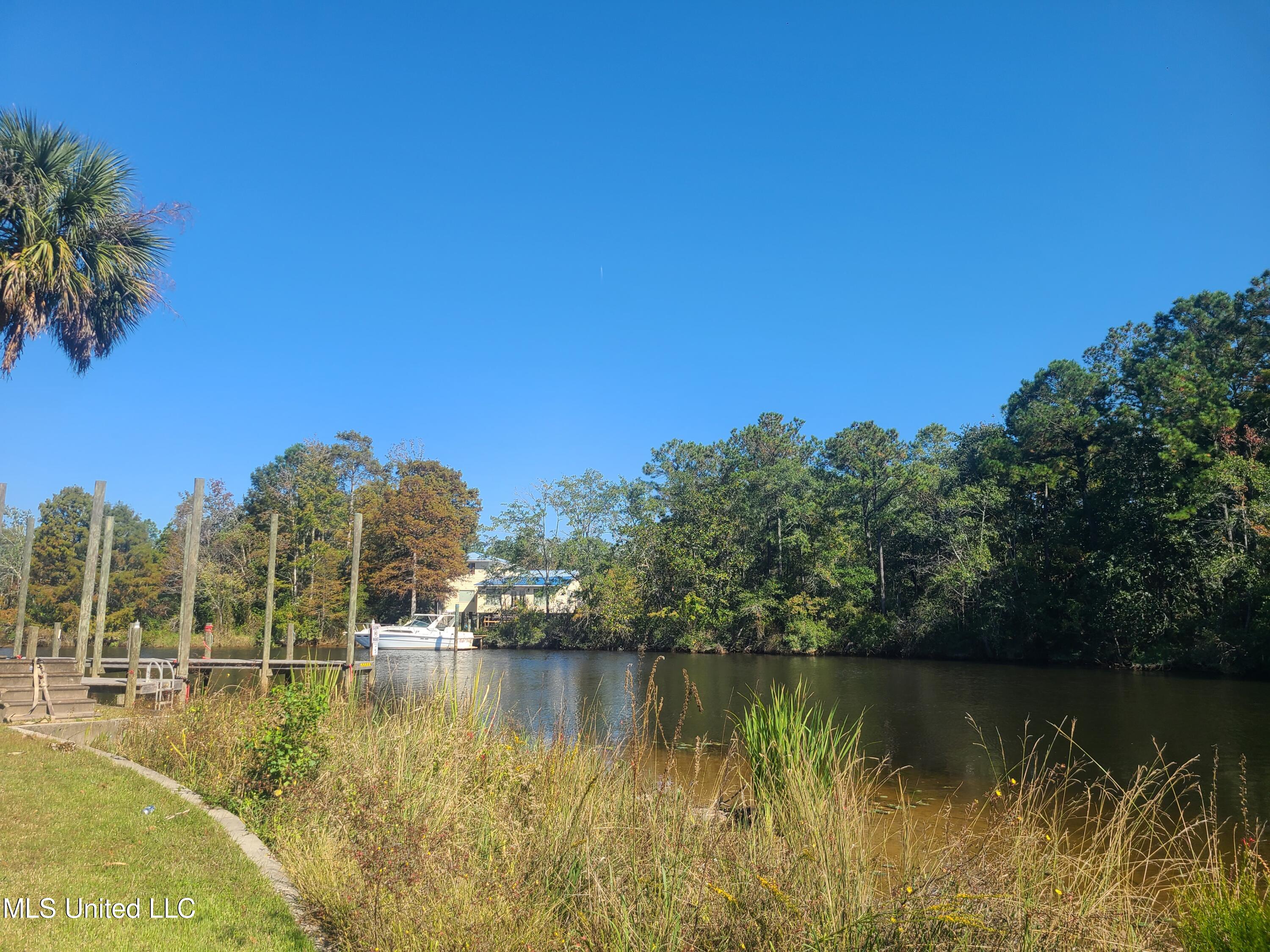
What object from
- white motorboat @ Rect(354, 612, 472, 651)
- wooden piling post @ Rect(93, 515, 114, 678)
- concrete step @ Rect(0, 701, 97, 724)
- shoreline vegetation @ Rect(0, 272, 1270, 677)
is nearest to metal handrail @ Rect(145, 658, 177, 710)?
wooden piling post @ Rect(93, 515, 114, 678)

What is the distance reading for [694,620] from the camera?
4300 centimetres

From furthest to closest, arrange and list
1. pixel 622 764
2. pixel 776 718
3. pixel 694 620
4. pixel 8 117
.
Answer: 1. pixel 694 620
2. pixel 8 117
3. pixel 776 718
4. pixel 622 764

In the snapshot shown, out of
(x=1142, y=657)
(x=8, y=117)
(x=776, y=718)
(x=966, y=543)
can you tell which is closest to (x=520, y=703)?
(x=776, y=718)

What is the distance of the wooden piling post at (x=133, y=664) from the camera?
12664 millimetres

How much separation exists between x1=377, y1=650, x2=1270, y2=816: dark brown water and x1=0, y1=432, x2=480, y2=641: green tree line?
1771 centimetres

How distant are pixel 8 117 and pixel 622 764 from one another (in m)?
13.0

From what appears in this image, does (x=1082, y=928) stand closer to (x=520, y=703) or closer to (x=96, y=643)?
(x=520, y=703)

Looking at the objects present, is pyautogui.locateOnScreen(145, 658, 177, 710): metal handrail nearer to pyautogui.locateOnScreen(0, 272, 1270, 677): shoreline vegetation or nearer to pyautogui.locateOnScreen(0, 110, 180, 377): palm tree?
pyautogui.locateOnScreen(0, 110, 180, 377): palm tree

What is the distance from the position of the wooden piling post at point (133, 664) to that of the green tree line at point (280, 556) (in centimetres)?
3320

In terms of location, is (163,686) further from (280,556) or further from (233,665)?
(280,556)

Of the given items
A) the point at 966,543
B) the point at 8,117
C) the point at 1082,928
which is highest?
the point at 8,117

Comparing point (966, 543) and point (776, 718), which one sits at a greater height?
point (966, 543)

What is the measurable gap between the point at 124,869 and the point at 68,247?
10562 mm

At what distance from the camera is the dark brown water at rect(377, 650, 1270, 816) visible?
12.5m
